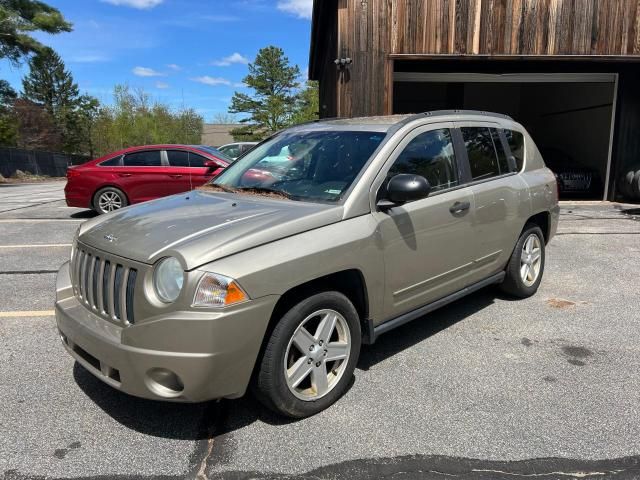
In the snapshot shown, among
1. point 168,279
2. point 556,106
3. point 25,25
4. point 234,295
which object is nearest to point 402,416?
point 234,295

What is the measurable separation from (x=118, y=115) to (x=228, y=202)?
4850 cm

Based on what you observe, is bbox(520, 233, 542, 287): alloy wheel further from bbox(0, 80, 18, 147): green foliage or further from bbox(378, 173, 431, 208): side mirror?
bbox(0, 80, 18, 147): green foliage

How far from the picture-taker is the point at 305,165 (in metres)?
3.80

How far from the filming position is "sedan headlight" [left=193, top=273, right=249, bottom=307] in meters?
2.50

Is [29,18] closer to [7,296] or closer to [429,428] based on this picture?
[7,296]

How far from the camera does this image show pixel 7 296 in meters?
5.28

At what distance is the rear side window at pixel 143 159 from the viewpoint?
34.9 feet

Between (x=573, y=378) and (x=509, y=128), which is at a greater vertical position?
(x=509, y=128)

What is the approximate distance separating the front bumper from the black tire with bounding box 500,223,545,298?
2.94 metres

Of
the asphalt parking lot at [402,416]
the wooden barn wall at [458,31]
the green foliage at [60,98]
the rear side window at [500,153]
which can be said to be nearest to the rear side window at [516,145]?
the rear side window at [500,153]

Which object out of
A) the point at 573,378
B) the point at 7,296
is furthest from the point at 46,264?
the point at 573,378

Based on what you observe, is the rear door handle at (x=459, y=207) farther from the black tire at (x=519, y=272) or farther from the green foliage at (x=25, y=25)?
the green foliage at (x=25, y=25)

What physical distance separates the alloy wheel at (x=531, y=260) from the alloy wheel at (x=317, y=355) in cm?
257

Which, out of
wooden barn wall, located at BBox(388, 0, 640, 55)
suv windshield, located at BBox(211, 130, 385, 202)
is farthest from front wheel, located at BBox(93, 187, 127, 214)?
suv windshield, located at BBox(211, 130, 385, 202)
